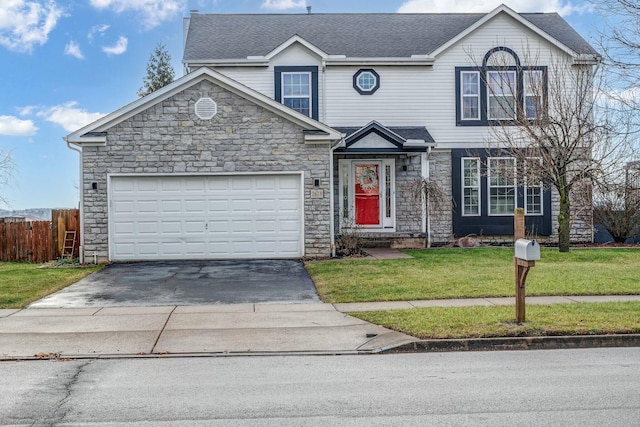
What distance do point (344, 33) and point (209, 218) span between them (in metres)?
9.77

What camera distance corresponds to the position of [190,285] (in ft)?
41.6

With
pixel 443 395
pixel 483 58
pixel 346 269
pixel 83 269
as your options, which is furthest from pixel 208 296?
pixel 483 58

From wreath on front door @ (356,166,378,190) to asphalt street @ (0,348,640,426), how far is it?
42.8ft

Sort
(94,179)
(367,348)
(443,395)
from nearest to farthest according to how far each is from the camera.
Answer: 1. (443,395)
2. (367,348)
3. (94,179)

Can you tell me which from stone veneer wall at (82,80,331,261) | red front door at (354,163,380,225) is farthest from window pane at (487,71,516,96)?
stone veneer wall at (82,80,331,261)

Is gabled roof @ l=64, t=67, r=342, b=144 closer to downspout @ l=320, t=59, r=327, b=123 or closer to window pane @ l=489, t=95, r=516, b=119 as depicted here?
downspout @ l=320, t=59, r=327, b=123

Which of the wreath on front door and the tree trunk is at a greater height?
the wreath on front door

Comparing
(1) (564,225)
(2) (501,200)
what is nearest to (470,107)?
(2) (501,200)

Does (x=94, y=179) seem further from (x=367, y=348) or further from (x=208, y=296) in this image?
(x=367, y=348)

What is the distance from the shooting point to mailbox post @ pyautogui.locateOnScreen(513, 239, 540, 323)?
25.9 feet

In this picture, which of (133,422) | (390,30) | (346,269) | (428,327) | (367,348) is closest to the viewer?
(133,422)

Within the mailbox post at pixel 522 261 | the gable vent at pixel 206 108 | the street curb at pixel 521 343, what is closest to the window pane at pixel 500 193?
the gable vent at pixel 206 108

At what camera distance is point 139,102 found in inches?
637

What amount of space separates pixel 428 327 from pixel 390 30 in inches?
664
